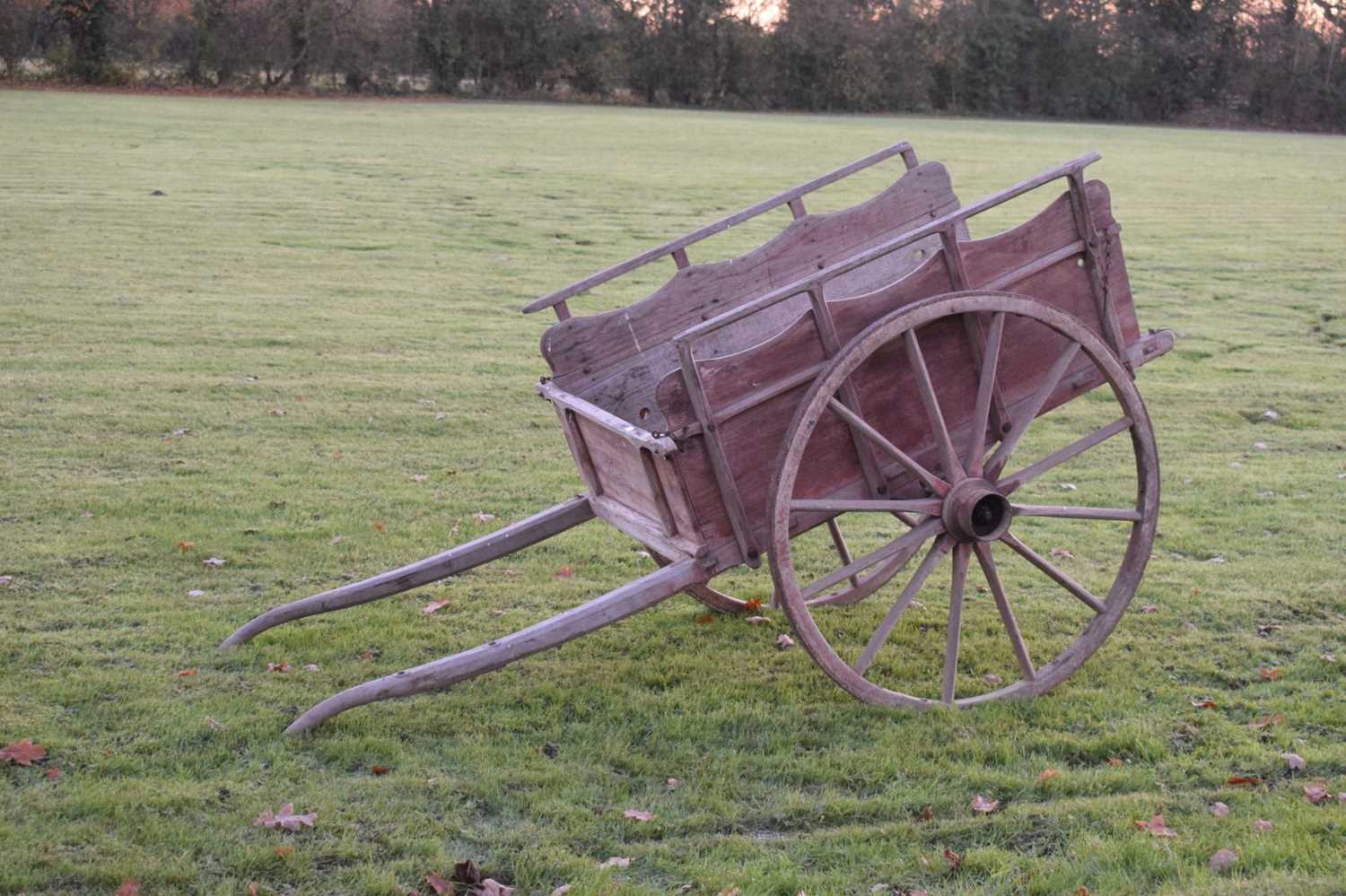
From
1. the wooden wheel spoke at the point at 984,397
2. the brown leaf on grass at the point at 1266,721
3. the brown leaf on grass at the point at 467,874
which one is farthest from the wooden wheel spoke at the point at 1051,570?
the brown leaf on grass at the point at 467,874

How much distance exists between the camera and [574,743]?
4.39 meters

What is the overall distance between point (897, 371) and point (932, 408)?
0.65 feet

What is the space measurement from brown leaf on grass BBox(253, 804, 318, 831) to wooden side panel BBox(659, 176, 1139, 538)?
1432 mm

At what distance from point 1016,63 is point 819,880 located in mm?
47611

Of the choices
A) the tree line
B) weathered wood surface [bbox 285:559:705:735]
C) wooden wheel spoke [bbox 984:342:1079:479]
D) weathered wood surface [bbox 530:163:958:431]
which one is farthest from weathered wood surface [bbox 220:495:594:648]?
the tree line

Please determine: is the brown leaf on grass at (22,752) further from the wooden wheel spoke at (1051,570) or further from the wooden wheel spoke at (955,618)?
the wooden wheel spoke at (1051,570)

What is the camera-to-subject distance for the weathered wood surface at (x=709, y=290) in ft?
16.6

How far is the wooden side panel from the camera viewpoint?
13.8ft

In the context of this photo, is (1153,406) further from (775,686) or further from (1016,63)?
(1016,63)

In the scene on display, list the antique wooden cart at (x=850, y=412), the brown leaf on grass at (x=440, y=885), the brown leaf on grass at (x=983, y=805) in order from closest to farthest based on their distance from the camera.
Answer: the brown leaf on grass at (x=440, y=885) → the brown leaf on grass at (x=983, y=805) → the antique wooden cart at (x=850, y=412)

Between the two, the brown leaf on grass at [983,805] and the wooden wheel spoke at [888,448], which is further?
the wooden wheel spoke at [888,448]

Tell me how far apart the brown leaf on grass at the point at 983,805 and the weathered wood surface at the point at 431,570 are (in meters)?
1.77

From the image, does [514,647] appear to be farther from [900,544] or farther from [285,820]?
[900,544]

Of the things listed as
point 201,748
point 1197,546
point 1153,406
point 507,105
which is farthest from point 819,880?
point 507,105
